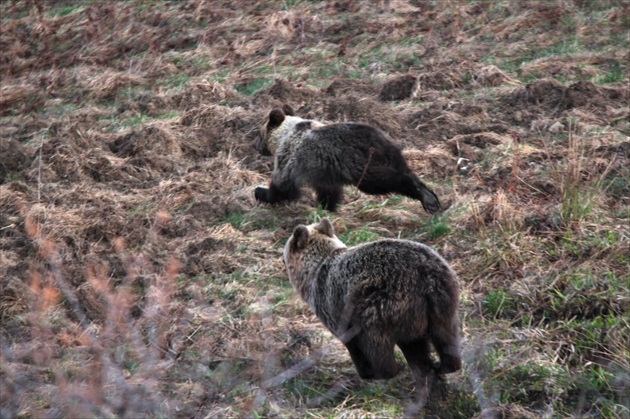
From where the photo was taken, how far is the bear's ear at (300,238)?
225 inches

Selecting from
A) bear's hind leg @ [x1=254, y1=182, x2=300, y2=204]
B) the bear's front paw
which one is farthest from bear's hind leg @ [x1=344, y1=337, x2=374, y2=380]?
the bear's front paw

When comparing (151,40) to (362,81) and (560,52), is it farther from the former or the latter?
(560,52)

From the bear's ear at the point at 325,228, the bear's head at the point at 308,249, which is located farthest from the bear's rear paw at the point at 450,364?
the bear's ear at the point at 325,228

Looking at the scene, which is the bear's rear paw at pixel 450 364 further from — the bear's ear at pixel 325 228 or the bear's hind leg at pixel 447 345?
the bear's ear at pixel 325 228

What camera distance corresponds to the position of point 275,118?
28.0 feet

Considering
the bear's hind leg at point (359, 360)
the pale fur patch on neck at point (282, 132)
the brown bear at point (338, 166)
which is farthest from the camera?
the pale fur patch on neck at point (282, 132)

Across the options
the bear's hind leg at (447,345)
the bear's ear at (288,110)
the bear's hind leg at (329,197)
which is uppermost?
the bear's hind leg at (447,345)

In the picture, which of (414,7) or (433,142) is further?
(414,7)

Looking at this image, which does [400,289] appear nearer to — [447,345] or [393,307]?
[393,307]

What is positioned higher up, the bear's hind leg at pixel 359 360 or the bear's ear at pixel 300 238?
the bear's ear at pixel 300 238

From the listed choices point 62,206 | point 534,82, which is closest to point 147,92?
point 62,206

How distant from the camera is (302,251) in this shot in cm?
577

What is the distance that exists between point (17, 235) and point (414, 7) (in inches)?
341

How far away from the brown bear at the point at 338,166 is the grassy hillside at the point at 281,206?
0.22m
